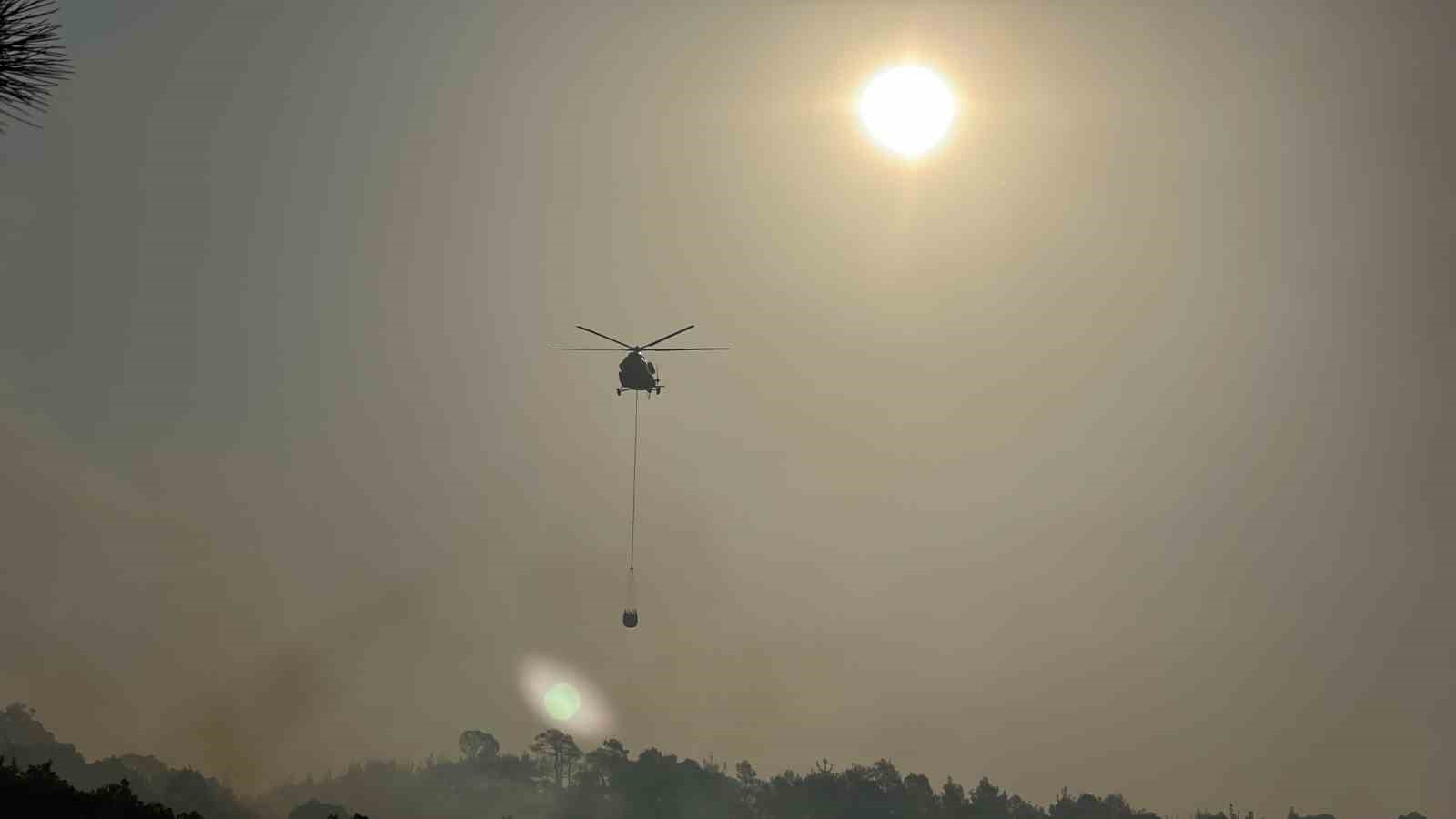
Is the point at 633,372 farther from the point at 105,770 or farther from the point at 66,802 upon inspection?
the point at 105,770

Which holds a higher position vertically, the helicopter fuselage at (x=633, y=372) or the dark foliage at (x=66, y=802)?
the helicopter fuselage at (x=633, y=372)

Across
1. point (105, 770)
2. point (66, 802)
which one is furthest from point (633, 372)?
point (105, 770)

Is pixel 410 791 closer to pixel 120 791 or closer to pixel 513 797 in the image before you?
pixel 513 797

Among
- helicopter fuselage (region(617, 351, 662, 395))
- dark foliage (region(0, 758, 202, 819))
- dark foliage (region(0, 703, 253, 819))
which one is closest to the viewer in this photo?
dark foliage (region(0, 758, 202, 819))

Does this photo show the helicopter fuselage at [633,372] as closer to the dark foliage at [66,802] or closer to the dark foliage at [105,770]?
the dark foliage at [66,802]

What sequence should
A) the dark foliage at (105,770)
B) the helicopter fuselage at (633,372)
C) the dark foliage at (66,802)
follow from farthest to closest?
the dark foliage at (105,770) < the helicopter fuselage at (633,372) < the dark foliage at (66,802)

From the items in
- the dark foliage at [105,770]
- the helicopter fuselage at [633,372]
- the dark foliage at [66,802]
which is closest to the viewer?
the dark foliage at [66,802]

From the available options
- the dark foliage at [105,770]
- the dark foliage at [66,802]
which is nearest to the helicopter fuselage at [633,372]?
the dark foliage at [66,802]

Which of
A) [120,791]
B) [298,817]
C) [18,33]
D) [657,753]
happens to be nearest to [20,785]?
[120,791]

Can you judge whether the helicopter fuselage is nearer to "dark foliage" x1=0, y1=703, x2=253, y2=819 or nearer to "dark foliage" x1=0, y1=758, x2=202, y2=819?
"dark foliage" x1=0, y1=758, x2=202, y2=819

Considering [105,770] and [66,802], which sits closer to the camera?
[66,802]

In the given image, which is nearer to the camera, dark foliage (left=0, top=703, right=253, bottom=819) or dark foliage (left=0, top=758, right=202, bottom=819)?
dark foliage (left=0, top=758, right=202, bottom=819)

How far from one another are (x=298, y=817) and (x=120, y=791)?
116 metres

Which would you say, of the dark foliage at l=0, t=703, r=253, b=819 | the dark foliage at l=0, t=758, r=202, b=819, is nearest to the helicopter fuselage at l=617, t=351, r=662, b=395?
the dark foliage at l=0, t=758, r=202, b=819
